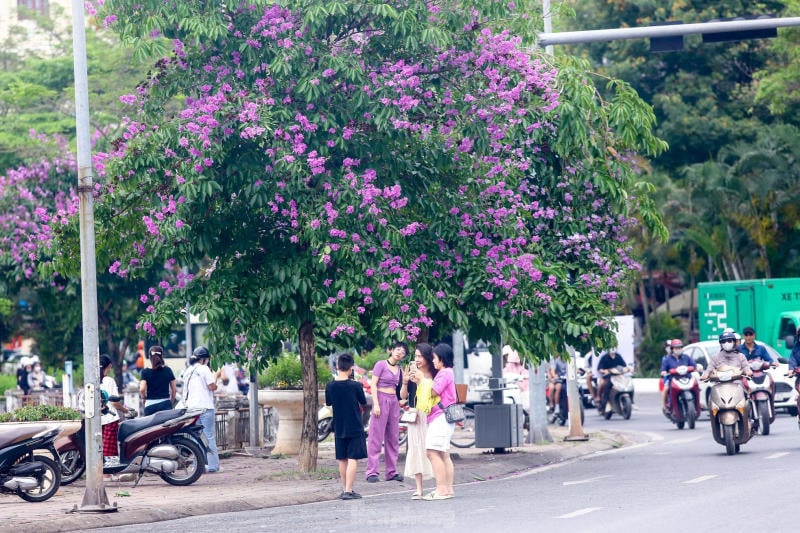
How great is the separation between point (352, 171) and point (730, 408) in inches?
247

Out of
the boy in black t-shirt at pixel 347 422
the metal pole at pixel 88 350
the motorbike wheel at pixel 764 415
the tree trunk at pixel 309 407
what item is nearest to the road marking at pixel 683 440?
the motorbike wheel at pixel 764 415

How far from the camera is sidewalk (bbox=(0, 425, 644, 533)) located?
1446cm

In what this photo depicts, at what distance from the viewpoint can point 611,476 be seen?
18.1 metres

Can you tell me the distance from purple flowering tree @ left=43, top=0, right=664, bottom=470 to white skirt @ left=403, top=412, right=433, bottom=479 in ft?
4.91

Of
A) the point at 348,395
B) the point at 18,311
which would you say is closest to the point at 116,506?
the point at 348,395

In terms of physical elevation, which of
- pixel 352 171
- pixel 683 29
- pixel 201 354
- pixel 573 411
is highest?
pixel 683 29

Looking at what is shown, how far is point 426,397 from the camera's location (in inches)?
622

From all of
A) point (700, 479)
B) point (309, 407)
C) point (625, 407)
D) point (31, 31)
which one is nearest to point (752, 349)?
point (700, 479)

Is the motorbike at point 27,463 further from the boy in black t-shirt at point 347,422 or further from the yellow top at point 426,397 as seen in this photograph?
the yellow top at point 426,397

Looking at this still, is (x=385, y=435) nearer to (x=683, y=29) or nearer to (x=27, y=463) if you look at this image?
(x=27, y=463)

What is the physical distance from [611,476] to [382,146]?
505cm

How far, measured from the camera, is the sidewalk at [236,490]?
47.4ft

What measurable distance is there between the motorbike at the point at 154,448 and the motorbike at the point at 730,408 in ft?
23.4

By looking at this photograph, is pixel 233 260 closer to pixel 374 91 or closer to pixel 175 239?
pixel 175 239
